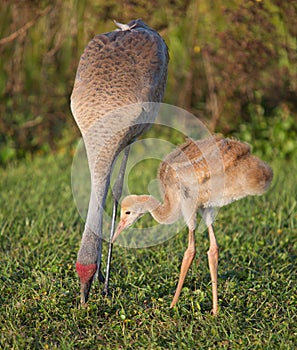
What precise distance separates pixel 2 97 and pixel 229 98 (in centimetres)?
286

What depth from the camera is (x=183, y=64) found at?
8.56m

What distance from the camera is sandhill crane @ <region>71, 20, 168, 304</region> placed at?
4.65 meters

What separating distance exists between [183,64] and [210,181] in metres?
4.36

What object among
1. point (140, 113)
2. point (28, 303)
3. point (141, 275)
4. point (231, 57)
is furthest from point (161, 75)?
point (231, 57)

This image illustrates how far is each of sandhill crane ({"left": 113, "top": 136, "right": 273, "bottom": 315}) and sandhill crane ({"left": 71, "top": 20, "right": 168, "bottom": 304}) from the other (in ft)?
1.54

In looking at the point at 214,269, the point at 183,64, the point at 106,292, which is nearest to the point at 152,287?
the point at 106,292

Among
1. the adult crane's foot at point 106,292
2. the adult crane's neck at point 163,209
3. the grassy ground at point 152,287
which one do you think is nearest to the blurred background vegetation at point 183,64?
the grassy ground at point 152,287

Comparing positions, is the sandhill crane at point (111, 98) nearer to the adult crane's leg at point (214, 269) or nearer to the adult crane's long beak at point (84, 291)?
the adult crane's long beak at point (84, 291)

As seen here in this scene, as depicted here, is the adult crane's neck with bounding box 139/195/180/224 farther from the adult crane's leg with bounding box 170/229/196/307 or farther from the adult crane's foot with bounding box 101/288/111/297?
the adult crane's foot with bounding box 101/288/111/297

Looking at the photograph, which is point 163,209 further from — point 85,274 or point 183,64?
point 183,64

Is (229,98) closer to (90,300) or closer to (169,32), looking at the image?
(169,32)

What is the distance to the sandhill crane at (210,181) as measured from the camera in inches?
175

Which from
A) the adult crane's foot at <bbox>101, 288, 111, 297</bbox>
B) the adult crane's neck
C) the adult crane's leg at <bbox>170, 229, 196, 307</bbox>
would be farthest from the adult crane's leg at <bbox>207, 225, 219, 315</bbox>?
the adult crane's foot at <bbox>101, 288, 111, 297</bbox>

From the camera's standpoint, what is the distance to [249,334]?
3.98m
